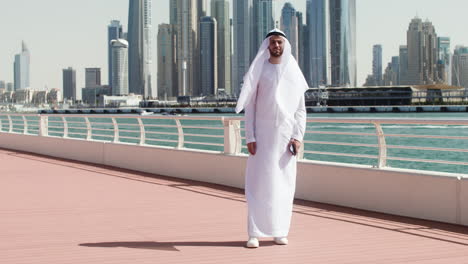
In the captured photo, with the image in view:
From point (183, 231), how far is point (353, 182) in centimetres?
252

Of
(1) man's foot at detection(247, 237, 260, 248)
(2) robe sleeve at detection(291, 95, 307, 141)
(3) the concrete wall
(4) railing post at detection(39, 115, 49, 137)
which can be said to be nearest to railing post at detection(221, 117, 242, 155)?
(3) the concrete wall

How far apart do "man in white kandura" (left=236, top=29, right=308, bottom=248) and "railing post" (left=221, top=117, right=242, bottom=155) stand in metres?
4.76

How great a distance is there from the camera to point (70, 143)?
16859 mm

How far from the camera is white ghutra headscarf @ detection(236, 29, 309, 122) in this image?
565 centimetres

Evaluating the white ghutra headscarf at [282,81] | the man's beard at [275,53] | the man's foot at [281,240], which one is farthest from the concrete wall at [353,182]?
the man's beard at [275,53]

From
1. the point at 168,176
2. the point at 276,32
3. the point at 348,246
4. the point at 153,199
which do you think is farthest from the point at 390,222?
the point at 168,176

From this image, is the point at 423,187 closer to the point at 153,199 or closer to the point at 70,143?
the point at 153,199

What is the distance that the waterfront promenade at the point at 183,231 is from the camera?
538cm

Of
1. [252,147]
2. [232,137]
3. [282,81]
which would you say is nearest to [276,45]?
[282,81]

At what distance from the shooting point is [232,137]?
1055 cm

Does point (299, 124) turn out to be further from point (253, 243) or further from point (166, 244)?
point (166, 244)

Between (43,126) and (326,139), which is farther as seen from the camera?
(326,139)

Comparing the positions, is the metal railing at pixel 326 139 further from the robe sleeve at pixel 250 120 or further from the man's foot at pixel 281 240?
the robe sleeve at pixel 250 120

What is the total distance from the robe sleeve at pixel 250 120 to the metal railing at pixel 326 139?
1.95m
